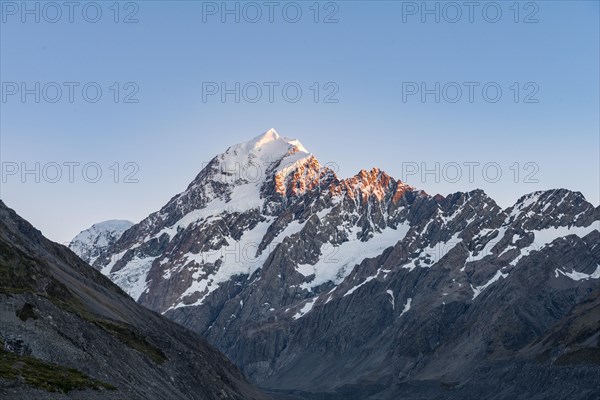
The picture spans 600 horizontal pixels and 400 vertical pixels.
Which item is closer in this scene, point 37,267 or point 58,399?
point 58,399

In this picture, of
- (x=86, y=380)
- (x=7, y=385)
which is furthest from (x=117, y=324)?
(x=7, y=385)

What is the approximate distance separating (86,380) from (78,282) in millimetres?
104916

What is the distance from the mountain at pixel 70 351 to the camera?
85.8m

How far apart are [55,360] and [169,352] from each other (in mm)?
75747

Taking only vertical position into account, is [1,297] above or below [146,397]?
above

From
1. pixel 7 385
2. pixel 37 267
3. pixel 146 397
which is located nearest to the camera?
pixel 7 385

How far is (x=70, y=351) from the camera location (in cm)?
10044

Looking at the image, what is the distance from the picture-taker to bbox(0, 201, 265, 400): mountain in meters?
85.8

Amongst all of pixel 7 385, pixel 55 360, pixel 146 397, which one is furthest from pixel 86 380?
pixel 146 397

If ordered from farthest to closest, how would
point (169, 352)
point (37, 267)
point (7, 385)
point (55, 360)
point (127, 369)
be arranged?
point (169, 352)
point (37, 267)
point (127, 369)
point (55, 360)
point (7, 385)

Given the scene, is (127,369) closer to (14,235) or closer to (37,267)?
(37,267)

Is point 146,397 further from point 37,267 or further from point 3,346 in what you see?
point 37,267

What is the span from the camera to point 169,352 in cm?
17175

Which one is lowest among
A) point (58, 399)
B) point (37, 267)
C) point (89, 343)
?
point (58, 399)
